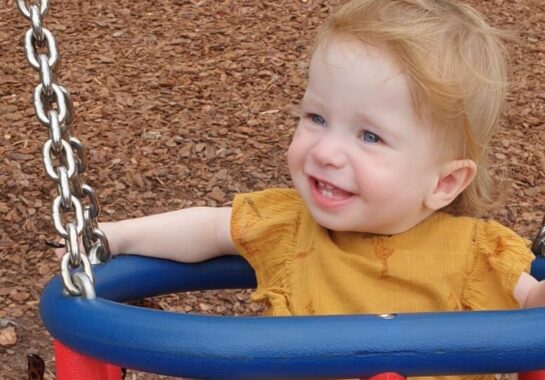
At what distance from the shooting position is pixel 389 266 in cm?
171

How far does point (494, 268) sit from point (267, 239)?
393 millimetres

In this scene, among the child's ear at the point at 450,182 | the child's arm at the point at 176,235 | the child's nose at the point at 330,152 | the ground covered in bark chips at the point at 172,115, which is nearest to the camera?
the child's nose at the point at 330,152

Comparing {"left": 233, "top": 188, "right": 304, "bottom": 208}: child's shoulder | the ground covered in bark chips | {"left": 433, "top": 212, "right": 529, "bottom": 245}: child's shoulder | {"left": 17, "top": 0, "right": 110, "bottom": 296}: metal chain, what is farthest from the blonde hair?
the ground covered in bark chips

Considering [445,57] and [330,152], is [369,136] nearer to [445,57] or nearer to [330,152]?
[330,152]

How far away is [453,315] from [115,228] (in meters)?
0.67

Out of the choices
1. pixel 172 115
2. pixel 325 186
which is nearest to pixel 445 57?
pixel 325 186

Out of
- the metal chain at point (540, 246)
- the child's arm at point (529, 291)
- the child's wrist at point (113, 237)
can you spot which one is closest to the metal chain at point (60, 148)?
the child's wrist at point (113, 237)

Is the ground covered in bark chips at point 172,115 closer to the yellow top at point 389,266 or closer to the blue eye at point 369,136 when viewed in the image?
the yellow top at point 389,266

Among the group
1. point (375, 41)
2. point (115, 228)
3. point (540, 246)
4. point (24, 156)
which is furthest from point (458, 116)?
point (24, 156)

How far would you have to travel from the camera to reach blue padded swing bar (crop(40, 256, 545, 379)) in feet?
4.30

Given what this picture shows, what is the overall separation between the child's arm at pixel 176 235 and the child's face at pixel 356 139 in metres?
0.25

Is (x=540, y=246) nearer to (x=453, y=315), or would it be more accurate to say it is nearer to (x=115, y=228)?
(x=453, y=315)

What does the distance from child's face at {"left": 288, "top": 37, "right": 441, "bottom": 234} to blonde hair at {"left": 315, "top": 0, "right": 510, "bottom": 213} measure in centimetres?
3

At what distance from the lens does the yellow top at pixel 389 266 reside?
1713 mm
